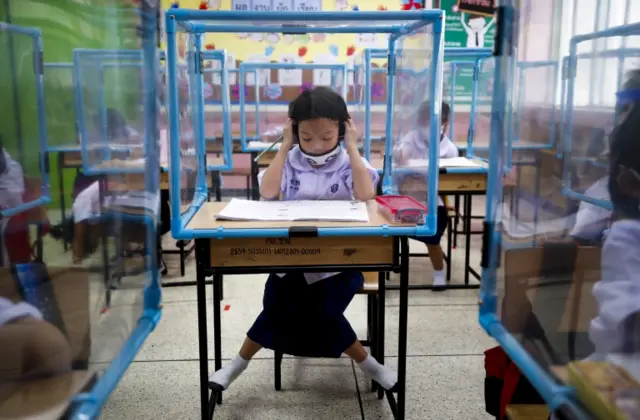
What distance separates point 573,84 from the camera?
2.65 feet

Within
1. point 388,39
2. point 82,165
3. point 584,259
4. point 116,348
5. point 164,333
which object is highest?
point 388,39

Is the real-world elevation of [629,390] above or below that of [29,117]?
below

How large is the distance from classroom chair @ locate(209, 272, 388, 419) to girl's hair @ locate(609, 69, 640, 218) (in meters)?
1.24

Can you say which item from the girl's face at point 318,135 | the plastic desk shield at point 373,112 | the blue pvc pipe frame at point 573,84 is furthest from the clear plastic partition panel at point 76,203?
the plastic desk shield at point 373,112

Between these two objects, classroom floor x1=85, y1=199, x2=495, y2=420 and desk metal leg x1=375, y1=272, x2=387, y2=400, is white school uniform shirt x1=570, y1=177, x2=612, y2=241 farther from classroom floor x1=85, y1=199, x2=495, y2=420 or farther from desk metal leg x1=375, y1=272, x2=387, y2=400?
classroom floor x1=85, y1=199, x2=495, y2=420

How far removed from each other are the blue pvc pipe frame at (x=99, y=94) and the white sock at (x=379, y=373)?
1270mm

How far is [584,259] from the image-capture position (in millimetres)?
701

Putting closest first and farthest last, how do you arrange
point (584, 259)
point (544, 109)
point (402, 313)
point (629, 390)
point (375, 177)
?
point (629, 390), point (584, 259), point (544, 109), point (402, 313), point (375, 177)

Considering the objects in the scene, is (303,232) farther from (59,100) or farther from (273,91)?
(273,91)

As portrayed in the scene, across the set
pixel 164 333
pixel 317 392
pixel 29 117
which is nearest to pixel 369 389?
pixel 317 392

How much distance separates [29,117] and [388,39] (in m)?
1.60

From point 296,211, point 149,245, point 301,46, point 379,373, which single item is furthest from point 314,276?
point 301,46

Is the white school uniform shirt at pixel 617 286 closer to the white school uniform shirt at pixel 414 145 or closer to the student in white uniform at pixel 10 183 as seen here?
the student in white uniform at pixel 10 183

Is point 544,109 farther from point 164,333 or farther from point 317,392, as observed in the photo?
point 164,333
